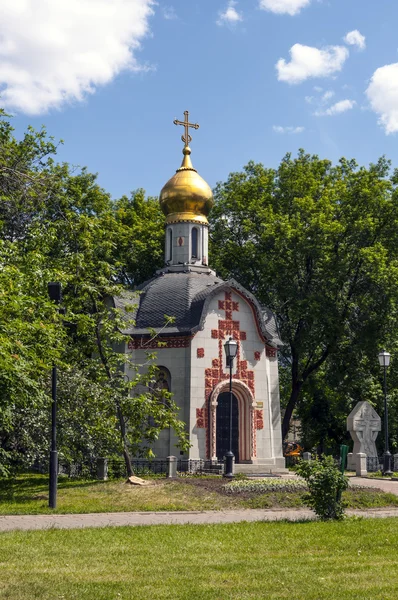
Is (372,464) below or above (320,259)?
below

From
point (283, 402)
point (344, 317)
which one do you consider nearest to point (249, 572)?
point (344, 317)

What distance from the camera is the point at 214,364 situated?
2770 centimetres

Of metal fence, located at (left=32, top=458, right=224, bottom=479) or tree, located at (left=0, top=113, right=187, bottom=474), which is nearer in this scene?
tree, located at (left=0, top=113, right=187, bottom=474)

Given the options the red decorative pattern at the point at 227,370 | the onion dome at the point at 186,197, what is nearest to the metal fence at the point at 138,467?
the red decorative pattern at the point at 227,370

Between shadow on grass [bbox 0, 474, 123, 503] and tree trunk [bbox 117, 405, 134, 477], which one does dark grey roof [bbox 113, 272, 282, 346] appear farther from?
shadow on grass [bbox 0, 474, 123, 503]

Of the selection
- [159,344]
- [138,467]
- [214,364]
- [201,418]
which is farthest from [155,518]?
[214,364]

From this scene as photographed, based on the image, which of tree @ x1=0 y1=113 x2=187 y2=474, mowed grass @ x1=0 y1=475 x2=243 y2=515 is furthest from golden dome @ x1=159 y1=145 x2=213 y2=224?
mowed grass @ x1=0 y1=475 x2=243 y2=515

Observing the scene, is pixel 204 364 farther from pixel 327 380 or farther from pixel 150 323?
pixel 327 380

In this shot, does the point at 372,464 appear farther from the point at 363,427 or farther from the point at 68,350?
the point at 68,350

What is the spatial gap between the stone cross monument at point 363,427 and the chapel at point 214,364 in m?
2.95

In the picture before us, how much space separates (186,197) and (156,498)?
1794cm

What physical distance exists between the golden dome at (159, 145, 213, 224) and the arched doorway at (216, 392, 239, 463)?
9.09 metres

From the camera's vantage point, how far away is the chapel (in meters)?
27.1

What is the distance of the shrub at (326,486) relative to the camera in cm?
1331
